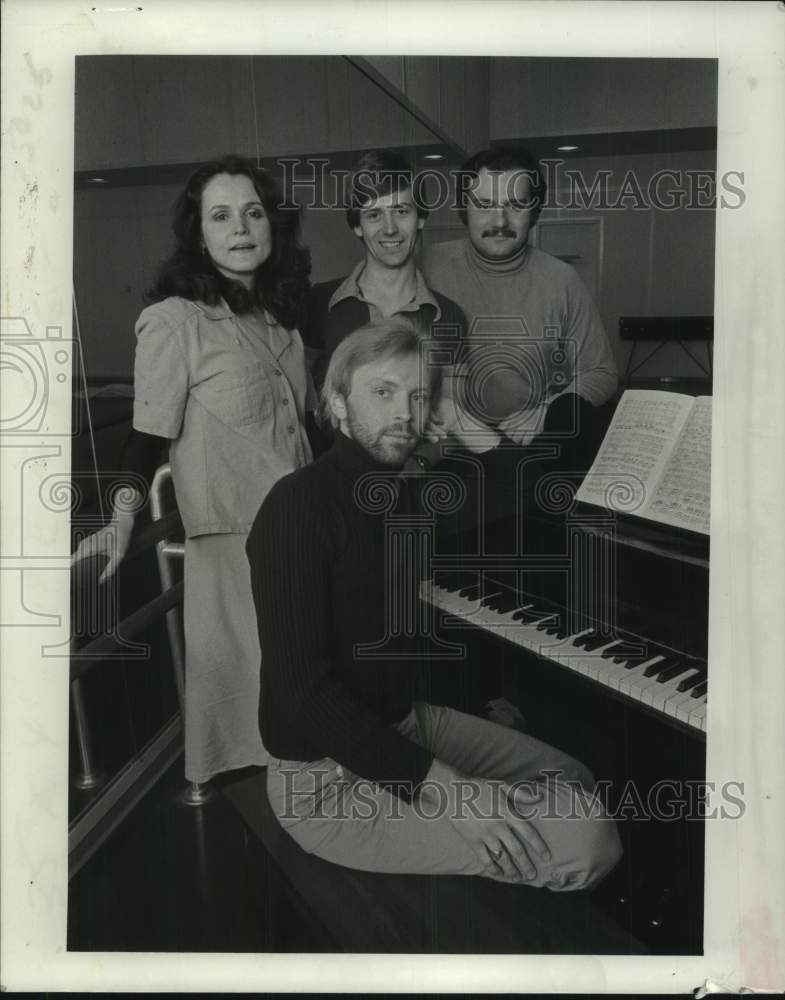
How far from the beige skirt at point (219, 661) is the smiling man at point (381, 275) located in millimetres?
403

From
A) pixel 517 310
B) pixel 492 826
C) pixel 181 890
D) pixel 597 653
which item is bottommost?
pixel 181 890

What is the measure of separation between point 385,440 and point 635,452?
0.48 meters

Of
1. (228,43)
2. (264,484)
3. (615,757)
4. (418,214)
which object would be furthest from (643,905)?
(228,43)

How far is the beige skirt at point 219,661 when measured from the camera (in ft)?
5.70

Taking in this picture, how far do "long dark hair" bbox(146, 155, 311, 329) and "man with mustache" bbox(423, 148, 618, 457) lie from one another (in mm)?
257

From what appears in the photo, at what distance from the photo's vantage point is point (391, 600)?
1.74 metres

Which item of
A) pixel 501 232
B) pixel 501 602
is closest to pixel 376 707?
pixel 501 602

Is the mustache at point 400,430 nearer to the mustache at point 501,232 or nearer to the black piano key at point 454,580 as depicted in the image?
the black piano key at point 454,580

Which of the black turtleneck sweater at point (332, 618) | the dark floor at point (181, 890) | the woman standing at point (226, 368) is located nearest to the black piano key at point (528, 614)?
the black turtleneck sweater at point (332, 618)

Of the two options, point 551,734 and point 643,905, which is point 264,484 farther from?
point 643,905

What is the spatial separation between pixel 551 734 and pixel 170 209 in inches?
49.0

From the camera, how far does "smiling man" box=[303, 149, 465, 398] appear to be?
1.70 meters

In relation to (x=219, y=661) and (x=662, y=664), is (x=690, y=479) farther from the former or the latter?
(x=219, y=661)

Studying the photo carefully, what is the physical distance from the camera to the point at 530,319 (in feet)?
5.65
